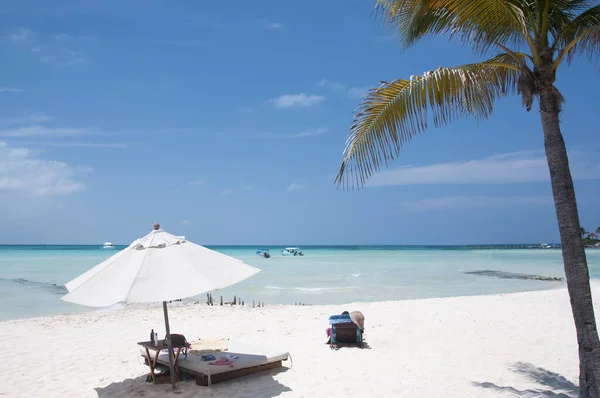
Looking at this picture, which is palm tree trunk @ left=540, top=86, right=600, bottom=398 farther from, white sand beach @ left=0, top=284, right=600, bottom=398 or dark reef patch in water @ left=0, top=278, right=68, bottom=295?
dark reef patch in water @ left=0, top=278, right=68, bottom=295

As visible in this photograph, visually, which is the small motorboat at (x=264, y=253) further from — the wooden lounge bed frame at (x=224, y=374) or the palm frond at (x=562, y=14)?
the palm frond at (x=562, y=14)

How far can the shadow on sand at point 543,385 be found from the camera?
566 cm

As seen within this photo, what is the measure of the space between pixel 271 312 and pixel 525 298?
775cm

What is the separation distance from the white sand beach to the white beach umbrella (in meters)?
1.52

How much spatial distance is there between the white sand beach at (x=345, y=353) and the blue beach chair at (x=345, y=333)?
0.24 meters

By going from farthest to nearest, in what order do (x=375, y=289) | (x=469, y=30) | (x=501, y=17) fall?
(x=375, y=289) < (x=469, y=30) < (x=501, y=17)

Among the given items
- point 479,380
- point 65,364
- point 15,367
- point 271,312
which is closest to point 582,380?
point 479,380

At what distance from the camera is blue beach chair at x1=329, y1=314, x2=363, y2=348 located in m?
8.50

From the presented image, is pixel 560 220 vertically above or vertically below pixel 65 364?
above

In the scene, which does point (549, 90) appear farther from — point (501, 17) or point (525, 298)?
point (525, 298)

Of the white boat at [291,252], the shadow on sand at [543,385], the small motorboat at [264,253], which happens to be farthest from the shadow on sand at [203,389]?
the white boat at [291,252]

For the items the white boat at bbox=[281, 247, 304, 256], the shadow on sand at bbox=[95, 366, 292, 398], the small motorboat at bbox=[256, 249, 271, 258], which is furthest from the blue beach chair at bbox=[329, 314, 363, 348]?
the white boat at bbox=[281, 247, 304, 256]

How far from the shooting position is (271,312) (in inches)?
540

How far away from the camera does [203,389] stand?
248 inches
